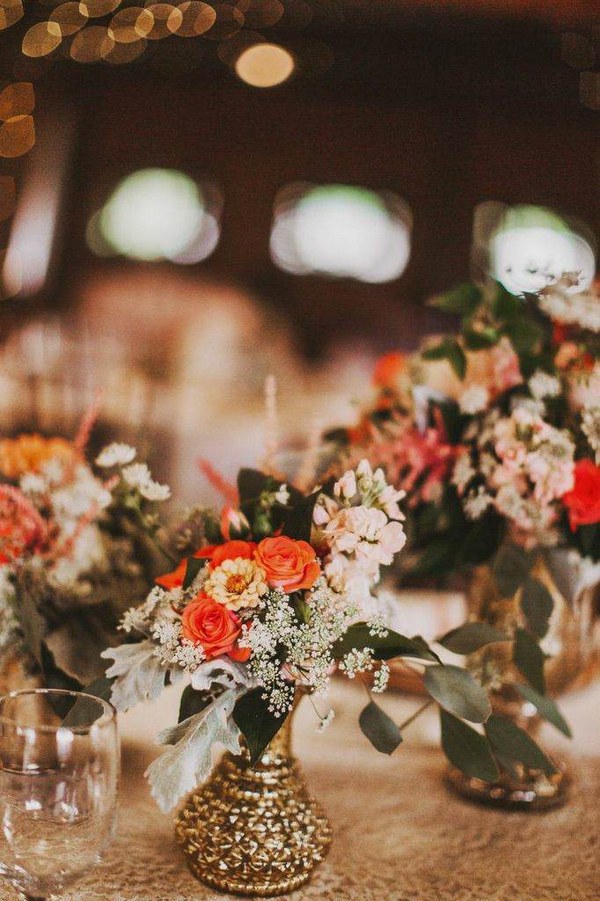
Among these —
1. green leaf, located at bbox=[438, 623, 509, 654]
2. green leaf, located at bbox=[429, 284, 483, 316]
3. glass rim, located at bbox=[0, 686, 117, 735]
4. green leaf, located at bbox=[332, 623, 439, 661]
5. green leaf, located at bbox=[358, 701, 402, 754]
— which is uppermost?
green leaf, located at bbox=[429, 284, 483, 316]

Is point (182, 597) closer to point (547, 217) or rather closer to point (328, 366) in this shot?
point (328, 366)

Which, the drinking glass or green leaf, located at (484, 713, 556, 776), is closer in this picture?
the drinking glass

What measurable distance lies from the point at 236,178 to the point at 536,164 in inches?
68.1

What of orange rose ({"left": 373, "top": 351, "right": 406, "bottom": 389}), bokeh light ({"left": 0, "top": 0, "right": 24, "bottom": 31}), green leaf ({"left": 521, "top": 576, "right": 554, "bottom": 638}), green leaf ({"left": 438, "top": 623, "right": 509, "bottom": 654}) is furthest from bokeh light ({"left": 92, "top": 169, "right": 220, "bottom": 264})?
green leaf ({"left": 438, "top": 623, "right": 509, "bottom": 654})

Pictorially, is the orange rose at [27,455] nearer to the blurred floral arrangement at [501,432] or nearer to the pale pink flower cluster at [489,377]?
the blurred floral arrangement at [501,432]

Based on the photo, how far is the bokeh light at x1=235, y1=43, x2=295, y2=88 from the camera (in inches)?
189

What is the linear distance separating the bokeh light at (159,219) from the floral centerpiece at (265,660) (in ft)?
14.3

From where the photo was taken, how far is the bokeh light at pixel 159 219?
4969 mm

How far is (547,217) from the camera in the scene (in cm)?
500

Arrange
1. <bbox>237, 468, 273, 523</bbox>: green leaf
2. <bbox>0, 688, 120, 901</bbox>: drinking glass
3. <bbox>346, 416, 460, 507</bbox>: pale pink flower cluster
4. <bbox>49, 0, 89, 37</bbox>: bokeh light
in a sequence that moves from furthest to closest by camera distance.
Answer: <bbox>49, 0, 89, 37</bbox>: bokeh light < <bbox>346, 416, 460, 507</bbox>: pale pink flower cluster < <bbox>237, 468, 273, 523</bbox>: green leaf < <bbox>0, 688, 120, 901</bbox>: drinking glass

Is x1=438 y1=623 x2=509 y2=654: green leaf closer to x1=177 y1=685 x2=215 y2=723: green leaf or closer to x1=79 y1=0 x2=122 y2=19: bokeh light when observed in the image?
x1=177 y1=685 x2=215 y2=723: green leaf

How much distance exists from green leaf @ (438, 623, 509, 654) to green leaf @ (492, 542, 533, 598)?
0.57ft

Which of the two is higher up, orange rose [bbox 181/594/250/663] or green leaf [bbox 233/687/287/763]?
orange rose [bbox 181/594/250/663]

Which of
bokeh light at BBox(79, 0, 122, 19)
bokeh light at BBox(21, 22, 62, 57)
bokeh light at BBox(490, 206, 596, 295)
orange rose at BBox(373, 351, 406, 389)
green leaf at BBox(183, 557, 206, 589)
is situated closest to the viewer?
green leaf at BBox(183, 557, 206, 589)
